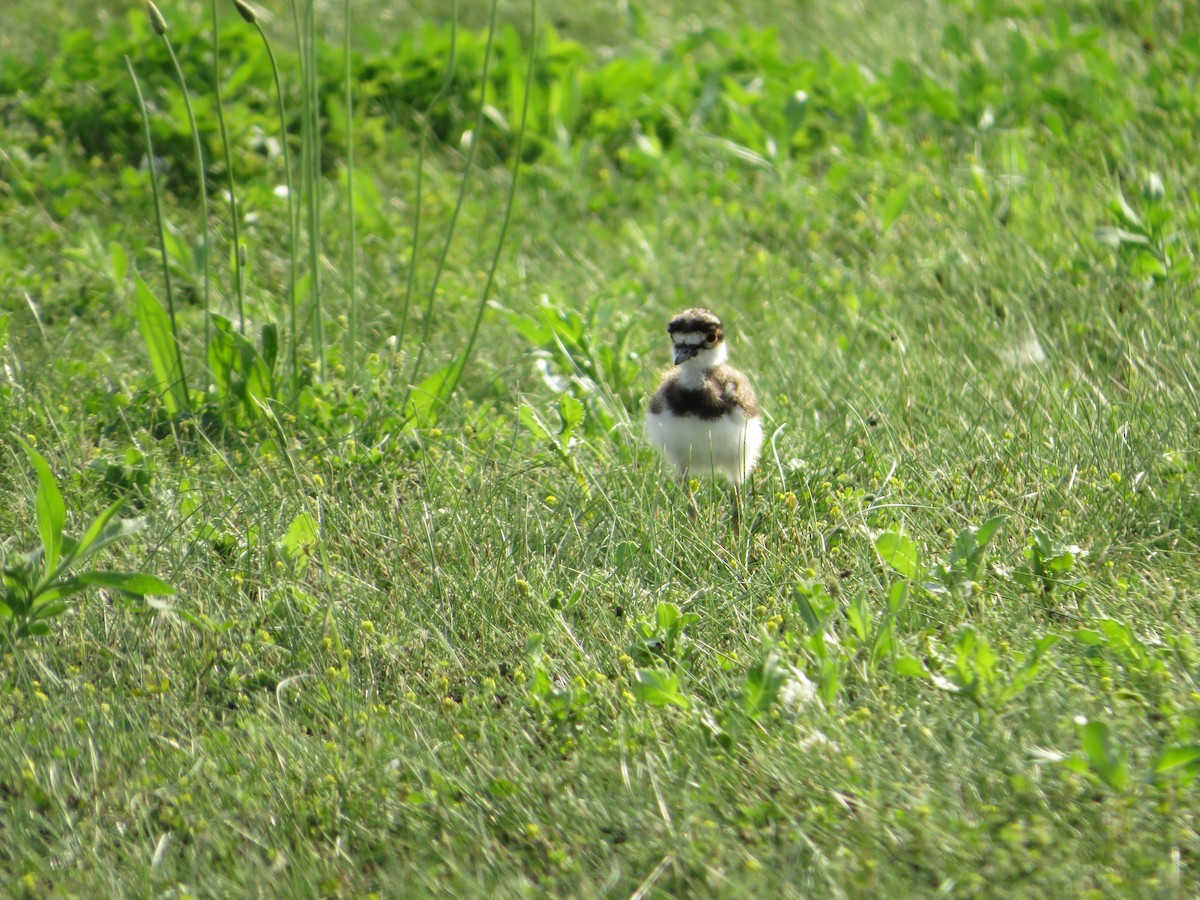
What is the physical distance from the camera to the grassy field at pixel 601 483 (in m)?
2.86

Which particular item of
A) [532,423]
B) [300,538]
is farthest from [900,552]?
[300,538]

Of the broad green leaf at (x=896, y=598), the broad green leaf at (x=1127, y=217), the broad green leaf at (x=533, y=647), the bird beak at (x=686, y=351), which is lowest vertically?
the broad green leaf at (x=533, y=647)

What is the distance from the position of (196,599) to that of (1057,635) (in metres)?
2.37

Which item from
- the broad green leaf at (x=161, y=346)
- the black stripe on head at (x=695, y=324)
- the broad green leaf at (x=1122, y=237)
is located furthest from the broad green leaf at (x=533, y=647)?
the broad green leaf at (x=1122, y=237)

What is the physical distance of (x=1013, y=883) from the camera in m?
2.58

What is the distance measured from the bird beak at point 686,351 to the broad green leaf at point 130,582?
1780 millimetres

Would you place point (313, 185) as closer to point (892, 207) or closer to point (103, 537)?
point (103, 537)

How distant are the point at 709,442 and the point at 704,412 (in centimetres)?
10

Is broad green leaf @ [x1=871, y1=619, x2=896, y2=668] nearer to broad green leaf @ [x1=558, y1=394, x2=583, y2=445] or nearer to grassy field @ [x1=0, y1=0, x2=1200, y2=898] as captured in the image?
grassy field @ [x1=0, y1=0, x2=1200, y2=898]

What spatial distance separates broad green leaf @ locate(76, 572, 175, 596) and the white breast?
5.56ft

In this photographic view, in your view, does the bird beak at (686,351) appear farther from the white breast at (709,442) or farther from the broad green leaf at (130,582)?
the broad green leaf at (130,582)

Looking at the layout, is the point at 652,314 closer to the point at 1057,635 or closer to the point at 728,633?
the point at 728,633

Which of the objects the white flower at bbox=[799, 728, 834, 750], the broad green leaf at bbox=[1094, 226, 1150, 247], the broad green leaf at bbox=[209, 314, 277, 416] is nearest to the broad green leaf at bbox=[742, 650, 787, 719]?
the white flower at bbox=[799, 728, 834, 750]

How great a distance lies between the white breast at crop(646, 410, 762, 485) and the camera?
4.10 meters
